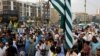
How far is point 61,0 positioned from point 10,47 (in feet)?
8.12

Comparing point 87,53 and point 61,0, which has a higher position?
point 61,0

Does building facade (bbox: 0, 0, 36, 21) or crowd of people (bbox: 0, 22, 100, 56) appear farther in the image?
building facade (bbox: 0, 0, 36, 21)

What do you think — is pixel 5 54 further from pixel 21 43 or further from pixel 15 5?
pixel 15 5

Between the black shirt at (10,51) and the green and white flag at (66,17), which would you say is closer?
the green and white flag at (66,17)

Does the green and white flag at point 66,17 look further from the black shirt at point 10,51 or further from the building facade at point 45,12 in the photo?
the building facade at point 45,12

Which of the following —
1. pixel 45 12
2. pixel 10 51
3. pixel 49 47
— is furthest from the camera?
pixel 45 12

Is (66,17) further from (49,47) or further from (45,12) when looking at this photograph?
(45,12)

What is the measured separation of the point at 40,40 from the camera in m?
16.1

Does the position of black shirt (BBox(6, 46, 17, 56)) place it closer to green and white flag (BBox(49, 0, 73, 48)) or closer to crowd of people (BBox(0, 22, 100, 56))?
crowd of people (BBox(0, 22, 100, 56))

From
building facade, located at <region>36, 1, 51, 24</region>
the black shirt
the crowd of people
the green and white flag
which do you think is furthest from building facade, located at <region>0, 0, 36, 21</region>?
the green and white flag

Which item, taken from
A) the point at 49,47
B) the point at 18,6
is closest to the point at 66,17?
the point at 49,47

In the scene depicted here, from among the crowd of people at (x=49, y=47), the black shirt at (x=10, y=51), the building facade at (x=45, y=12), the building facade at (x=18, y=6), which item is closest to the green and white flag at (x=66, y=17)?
the crowd of people at (x=49, y=47)

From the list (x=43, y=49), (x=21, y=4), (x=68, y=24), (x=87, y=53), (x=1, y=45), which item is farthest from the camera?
(x=21, y=4)

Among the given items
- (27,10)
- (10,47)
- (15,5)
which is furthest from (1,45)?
(27,10)
